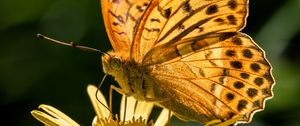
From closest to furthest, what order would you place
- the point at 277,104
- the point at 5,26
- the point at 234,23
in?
the point at 234,23 → the point at 277,104 → the point at 5,26

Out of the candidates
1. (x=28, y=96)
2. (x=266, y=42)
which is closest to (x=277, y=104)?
(x=266, y=42)

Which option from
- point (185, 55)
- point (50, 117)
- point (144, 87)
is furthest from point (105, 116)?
point (185, 55)

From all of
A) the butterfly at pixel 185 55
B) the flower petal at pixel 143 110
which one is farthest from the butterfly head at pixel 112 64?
the flower petal at pixel 143 110

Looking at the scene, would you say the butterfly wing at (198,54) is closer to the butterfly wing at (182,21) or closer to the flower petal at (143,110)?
the butterfly wing at (182,21)

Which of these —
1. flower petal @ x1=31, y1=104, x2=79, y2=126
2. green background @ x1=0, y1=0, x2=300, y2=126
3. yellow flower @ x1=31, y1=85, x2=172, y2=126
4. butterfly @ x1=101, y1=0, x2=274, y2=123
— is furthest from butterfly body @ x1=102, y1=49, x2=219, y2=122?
green background @ x1=0, y1=0, x2=300, y2=126

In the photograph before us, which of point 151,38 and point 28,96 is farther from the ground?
point 151,38

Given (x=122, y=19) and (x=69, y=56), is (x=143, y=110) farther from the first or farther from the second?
Answer: (x=69, y=56)

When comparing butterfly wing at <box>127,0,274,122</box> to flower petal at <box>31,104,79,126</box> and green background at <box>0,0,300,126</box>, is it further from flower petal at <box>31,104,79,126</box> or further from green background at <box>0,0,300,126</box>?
green background at <box>0,0,300,126</box>

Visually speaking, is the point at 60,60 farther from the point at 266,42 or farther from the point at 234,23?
the point at 234,23
